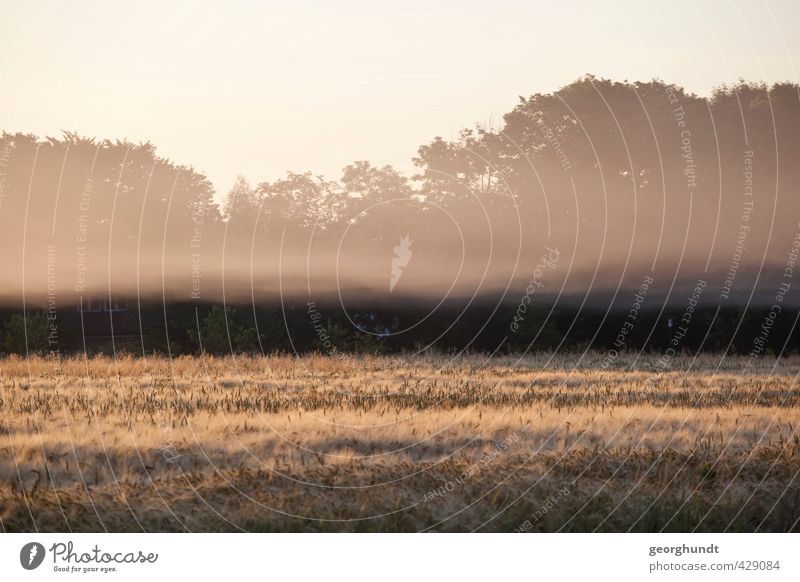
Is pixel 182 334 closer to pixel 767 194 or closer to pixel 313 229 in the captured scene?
pixel 313 229

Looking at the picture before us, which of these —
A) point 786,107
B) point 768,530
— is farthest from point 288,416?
point 786,107

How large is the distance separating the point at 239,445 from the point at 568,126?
79.4 ft

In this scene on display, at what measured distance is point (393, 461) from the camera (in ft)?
52.1
